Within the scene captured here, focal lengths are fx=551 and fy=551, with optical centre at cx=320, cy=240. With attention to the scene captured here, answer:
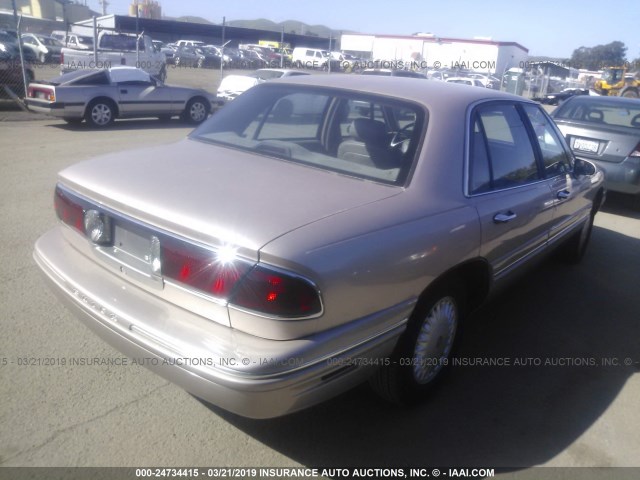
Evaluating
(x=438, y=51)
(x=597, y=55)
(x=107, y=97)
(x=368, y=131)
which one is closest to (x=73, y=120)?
(x=107, y=97)

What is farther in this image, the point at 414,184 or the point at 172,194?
the point at 414,184

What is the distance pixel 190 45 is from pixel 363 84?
4622 centimetres

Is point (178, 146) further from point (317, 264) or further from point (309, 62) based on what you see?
point (309, 62)

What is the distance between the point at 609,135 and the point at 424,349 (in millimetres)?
6166

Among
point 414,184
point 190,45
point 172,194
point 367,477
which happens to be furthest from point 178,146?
point 190,45

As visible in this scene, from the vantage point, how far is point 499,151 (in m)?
3.40

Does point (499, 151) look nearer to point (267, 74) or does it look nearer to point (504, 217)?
point (504, 217)

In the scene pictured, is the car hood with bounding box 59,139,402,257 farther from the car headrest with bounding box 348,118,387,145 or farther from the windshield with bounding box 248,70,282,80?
the windshield with bounding box 248,70,282,80

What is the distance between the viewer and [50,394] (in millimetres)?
2879

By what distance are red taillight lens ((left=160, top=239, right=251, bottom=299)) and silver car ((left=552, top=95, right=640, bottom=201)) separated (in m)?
6.44

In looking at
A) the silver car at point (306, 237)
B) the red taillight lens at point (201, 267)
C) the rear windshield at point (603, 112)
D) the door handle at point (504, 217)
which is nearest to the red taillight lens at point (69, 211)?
the silver car at point (306, 237)

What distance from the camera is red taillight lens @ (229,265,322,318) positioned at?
2.07 m

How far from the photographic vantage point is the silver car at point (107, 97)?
11086 mm

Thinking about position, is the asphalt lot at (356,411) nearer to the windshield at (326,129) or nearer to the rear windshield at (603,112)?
the windshield at (326,129)
